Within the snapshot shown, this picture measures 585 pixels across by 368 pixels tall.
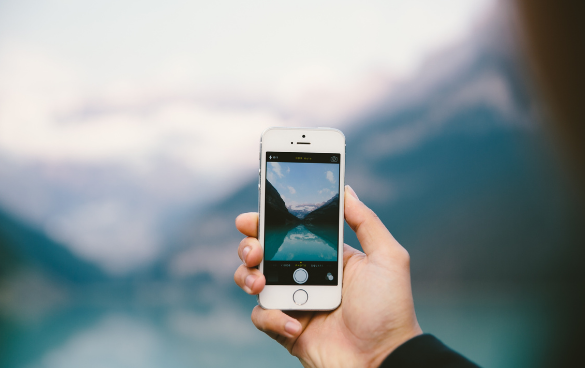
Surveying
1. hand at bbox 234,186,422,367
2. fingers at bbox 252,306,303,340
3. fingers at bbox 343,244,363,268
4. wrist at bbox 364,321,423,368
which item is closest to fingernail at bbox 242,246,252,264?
hand at bbox 234,186,422,367

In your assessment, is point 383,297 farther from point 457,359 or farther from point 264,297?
point 264,297

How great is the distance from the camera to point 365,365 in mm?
1079

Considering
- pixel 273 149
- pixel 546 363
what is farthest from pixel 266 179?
pixel 546 363

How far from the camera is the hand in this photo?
108 cm

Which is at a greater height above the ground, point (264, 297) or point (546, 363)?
point (264, 297)

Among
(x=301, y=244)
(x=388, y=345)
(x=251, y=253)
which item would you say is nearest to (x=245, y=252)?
(x=251, y=253)

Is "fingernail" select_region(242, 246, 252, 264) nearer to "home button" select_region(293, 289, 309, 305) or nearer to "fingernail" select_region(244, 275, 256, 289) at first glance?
"fingernail" select_region(244, 275, 256, 289)

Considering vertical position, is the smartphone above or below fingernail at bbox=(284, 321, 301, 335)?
above

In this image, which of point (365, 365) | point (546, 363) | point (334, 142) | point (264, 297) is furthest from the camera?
point (546, 363)

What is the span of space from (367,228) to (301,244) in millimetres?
240

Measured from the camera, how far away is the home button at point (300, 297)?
122cm

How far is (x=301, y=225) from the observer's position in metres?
1.26

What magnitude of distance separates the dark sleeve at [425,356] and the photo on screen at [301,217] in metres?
0.38

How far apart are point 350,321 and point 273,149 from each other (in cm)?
65
